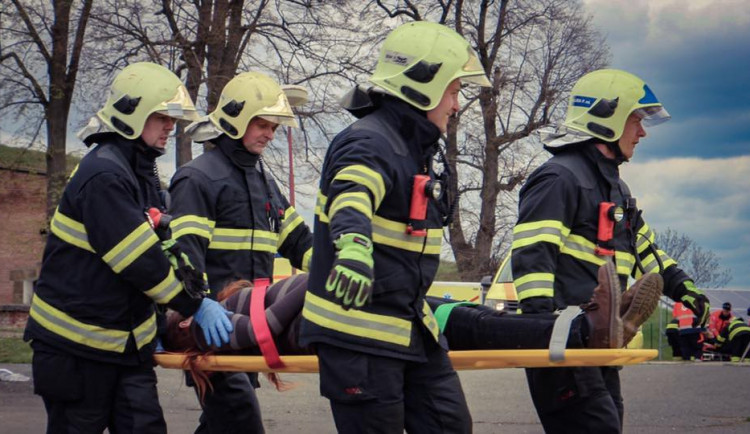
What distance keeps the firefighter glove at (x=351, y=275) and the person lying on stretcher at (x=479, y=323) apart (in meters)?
0.76

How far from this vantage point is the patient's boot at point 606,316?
4488 mm

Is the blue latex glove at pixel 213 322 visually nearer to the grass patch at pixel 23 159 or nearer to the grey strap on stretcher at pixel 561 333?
the grey strap on stretcher at pixel 561 333

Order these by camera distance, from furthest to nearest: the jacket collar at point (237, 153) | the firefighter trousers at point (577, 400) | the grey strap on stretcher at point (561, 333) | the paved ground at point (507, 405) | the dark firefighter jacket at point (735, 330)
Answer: the dark firefighter jacket at point (735, 330), the paved ground at point (507, 405), the jacket collar at point (237, 153), the firefighter trousers at point (577, 400), the grey strap on stretcher at point (561, 333)

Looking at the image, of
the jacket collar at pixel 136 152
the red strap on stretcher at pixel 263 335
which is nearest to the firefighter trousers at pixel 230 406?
the red strap on stretcher at pixel 263 335

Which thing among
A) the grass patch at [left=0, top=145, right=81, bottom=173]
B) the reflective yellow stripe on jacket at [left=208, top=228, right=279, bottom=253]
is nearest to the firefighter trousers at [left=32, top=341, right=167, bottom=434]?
the reflective yellow stripe on jacket at [left=208, top=228, right=279, bottom=253]

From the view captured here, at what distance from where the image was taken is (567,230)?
504 centimetres

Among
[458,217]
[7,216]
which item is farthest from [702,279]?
[7,216]

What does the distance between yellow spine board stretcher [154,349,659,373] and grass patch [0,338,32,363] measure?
11.0 meters

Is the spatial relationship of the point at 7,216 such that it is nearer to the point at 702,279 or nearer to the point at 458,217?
the point at 458,217

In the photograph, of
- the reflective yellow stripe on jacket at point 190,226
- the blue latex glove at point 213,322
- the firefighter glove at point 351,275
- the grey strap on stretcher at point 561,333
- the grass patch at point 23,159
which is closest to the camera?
the firefighter glove at point 351,275

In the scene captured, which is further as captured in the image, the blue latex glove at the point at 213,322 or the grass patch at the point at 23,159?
Result: the grass patch at the point at 23,159

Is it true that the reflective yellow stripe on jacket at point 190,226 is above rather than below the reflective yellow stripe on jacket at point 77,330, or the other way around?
above

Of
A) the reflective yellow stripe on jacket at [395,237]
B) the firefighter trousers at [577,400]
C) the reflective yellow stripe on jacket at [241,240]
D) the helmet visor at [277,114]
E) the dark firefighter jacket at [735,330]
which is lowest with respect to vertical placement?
the dark firefighter jacket at [735,330]

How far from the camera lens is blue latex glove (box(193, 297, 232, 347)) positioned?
5.14 meters
